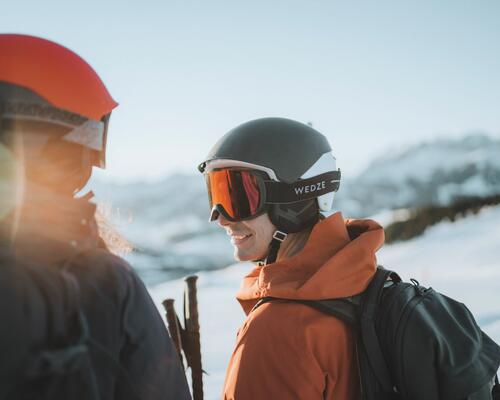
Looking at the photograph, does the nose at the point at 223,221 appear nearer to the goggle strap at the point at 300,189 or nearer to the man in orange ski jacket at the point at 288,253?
the man in orange ski jacket at the point at 288,253

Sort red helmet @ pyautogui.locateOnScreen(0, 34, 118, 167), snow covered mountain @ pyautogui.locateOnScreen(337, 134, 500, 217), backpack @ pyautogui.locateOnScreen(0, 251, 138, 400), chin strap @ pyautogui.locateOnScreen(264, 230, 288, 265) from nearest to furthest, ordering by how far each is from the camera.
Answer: backpack @ pyautogui.locateOnScreen(0, 251, 138, 400)
red helmet @ pyautogui.locateOnScreen(0, 34, 118, 167)
chin strap @ pyautogui.locateOnScreen(264, 230, 288, 265)
snow covered mountain @ pyautogui.locateOnScreen(337, 134, 500, 217)

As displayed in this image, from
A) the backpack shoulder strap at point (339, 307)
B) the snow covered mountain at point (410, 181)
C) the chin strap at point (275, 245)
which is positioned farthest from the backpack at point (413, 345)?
the snow covered mountain at point (410, 181)

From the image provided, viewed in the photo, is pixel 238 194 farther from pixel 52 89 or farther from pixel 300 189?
pixel 52 89

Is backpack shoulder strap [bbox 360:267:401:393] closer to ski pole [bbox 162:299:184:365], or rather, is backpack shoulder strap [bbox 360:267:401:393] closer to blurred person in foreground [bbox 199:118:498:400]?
blurred person in foreground [bbox 199:118:498:400]

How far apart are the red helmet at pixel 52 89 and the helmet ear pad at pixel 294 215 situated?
4.38 ft

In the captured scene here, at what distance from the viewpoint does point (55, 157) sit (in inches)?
59.1

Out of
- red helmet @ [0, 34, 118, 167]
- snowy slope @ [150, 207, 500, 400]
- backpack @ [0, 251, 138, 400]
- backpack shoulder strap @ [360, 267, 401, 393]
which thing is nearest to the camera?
backpack @ [0, 251, 138, 400]

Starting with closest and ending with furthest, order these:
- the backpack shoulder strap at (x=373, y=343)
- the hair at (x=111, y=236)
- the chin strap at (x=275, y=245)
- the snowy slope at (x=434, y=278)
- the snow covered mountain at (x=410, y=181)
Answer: the hair at (x=111, y=236) → the backpack shoulder strap at (x=373, y=343) → the chin strap at (x=275, y=245) → the snowy slope at (x=434, y=278) → the snow covered mountain at (x=410, y=181)

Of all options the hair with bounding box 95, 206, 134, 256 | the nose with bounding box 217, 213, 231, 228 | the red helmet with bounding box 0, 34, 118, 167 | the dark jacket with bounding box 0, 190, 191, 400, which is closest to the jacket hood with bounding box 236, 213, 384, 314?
the nose with bounding box 217, 213, 231, 228

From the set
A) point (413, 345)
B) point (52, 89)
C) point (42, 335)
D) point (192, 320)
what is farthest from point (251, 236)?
point (42, 335)

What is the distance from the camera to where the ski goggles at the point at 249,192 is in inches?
113

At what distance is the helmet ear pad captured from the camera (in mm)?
2844

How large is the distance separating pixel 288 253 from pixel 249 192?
403mm

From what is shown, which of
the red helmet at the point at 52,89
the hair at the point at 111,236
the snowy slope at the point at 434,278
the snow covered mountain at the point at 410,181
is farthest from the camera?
the snow covered mountain at the point at 410,181
